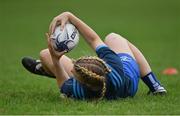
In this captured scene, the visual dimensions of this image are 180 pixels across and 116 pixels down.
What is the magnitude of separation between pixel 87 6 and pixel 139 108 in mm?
26850

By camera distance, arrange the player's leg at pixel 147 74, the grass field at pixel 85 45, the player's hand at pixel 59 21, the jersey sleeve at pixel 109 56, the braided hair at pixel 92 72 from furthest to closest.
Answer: the player's leg at pixel 147 74, the player's hand at pixel 59 21, the jersey sleeve at pixel 109 56, the grass field at pixel 85 45, the braided hair at pixel 92 72

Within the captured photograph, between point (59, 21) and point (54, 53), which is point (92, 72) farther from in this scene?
point (59, 21)

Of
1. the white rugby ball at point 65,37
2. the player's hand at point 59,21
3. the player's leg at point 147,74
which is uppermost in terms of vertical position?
the player's hand at point 59,21

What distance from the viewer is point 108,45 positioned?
29.4 feet

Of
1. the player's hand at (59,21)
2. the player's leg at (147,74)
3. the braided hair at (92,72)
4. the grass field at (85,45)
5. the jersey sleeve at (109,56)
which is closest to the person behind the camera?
the braided hair at (92,72)

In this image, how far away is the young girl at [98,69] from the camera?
793 cm

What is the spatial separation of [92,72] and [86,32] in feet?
2.62

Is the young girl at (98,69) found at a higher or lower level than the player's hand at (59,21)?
lower

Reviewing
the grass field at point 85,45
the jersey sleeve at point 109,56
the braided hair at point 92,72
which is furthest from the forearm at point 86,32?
the grass field at point 85,45

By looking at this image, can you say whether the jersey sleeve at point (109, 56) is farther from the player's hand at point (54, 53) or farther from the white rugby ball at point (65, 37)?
the player's hand at point (54, 53)

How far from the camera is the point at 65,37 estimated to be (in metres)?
8.43

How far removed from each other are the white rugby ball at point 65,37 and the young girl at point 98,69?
0.19 ft

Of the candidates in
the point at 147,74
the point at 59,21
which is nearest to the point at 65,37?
the point at 59,21

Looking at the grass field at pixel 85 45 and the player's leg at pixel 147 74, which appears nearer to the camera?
the grass field at pixel 85 45
